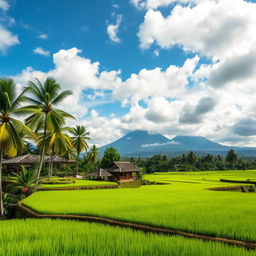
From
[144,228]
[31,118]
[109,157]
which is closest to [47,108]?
[31,118]

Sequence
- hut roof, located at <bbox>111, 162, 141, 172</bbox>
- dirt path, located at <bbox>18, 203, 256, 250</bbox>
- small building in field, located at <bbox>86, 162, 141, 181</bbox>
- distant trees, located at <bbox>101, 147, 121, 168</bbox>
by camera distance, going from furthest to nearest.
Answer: distant trees, located at <bbox>101, 147, 121, 168</bbox> < hut roof, located at <bbox>111, 162, 141, 172</bbox> < small building in field, located at <bbox>86, 162, 141, 181</bbox> < dirt path, located at <bbox>18, 203, 256, 250</bbox>

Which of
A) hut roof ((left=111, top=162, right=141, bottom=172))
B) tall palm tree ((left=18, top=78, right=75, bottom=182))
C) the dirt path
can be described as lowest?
the dirt path

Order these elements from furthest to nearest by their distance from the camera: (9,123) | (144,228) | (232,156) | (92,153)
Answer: (232,156) → (92,153) → (9,123) → (144,228)

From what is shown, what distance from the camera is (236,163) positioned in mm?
84062

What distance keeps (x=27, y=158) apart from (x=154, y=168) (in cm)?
5599

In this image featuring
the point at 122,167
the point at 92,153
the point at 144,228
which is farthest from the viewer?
the point at 92,153

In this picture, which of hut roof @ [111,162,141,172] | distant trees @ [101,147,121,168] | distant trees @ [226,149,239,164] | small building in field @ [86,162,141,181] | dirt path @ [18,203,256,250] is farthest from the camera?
distant trees @ [226,149,239,164]

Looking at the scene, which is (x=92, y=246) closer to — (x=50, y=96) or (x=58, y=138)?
(x=50, y=96)

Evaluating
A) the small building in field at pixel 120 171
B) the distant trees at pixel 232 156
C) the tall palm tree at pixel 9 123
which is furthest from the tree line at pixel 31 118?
the distant trees at pixel 232 156

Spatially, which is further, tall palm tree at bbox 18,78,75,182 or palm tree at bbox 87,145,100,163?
palm tree at bbox 87,145,100,163

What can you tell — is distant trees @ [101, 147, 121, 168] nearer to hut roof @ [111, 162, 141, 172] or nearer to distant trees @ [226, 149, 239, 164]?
hut roof @ [111, 162, 141, 172]

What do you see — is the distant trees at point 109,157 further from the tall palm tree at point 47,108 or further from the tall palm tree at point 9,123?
the tall palm tree at point 9,123

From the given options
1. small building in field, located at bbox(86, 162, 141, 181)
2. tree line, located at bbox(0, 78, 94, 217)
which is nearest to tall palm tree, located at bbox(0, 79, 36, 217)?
tree line, located at bbox(0, 78, 94, 217)

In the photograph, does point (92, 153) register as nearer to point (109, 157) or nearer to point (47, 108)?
point (109, 157)
